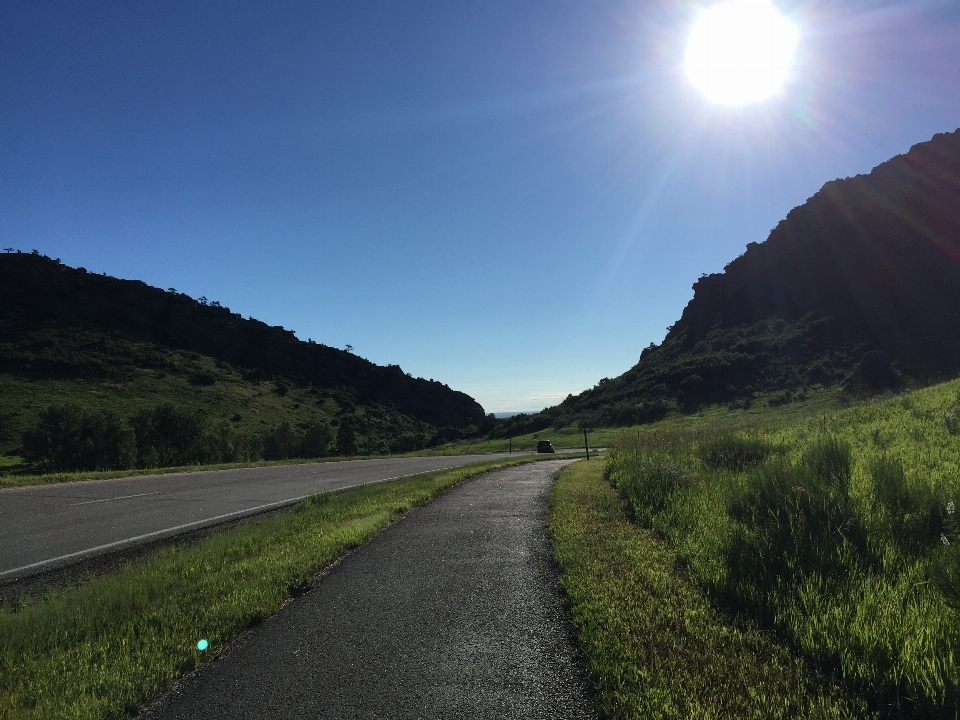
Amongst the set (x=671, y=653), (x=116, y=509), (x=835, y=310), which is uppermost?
(x=835, y=310)

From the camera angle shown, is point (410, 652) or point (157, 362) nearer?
point (410, 652)

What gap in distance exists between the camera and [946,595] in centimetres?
374

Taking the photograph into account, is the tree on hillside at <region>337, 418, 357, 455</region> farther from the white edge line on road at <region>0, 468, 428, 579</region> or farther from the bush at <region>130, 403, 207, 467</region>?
the white edge line on road at <region>0, 468, 428, 579</region>

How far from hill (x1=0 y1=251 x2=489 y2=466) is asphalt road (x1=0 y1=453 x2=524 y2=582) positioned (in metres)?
52.3

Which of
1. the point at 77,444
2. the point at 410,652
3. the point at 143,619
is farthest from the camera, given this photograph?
the point at 77,444

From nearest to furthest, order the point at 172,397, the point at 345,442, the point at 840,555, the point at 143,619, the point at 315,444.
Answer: the point at 143,619
the point at 840,555
the point at 315,444
the point at 172,397
the point at 345,442

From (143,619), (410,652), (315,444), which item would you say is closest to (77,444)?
(315,444)

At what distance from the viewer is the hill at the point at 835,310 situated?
233 ft

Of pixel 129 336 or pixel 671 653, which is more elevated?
pixel 129 336

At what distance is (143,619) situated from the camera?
14.5 ft

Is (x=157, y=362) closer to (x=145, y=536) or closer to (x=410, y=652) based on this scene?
(x=145, y=536)

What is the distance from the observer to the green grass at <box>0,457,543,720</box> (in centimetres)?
323

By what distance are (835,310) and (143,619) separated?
102731mm

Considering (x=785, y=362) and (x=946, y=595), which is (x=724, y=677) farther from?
(x=785, y=362)
